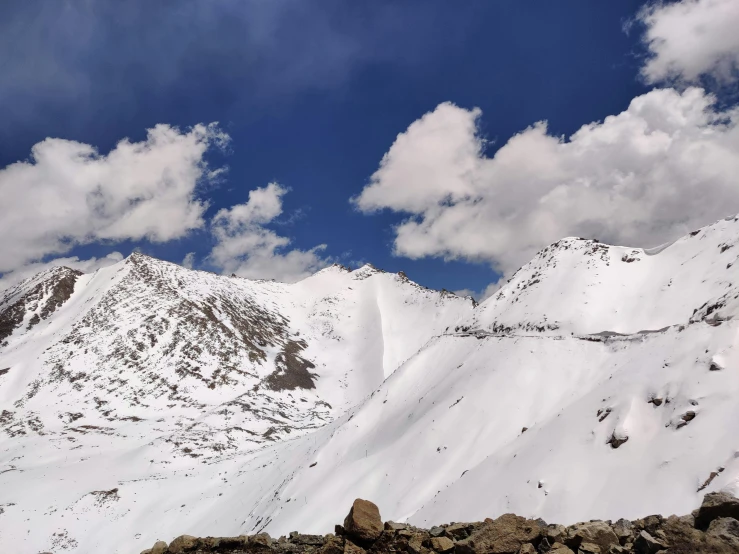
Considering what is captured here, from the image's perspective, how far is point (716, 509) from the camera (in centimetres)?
632

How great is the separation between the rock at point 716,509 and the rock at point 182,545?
927cm

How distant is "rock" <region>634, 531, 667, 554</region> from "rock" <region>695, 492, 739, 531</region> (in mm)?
831

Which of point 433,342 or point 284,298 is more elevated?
point 284,298

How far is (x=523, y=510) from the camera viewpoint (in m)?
15.1

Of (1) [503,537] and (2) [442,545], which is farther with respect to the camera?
(2) [442,545]

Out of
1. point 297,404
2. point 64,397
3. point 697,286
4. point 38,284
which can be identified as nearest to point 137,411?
point 64,397

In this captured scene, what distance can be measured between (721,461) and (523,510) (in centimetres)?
614

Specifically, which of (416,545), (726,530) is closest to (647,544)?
(726,530)

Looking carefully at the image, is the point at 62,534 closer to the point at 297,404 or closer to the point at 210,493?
the point at 210,493

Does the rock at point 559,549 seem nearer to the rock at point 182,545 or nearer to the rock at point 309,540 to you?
the rock at point 309,540

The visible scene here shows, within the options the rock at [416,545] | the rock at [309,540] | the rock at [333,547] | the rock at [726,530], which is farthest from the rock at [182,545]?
the rock at [726,530]

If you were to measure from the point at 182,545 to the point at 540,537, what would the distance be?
7256 millimetres

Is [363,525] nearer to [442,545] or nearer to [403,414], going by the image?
[442,545]

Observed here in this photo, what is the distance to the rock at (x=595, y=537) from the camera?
663 cm
